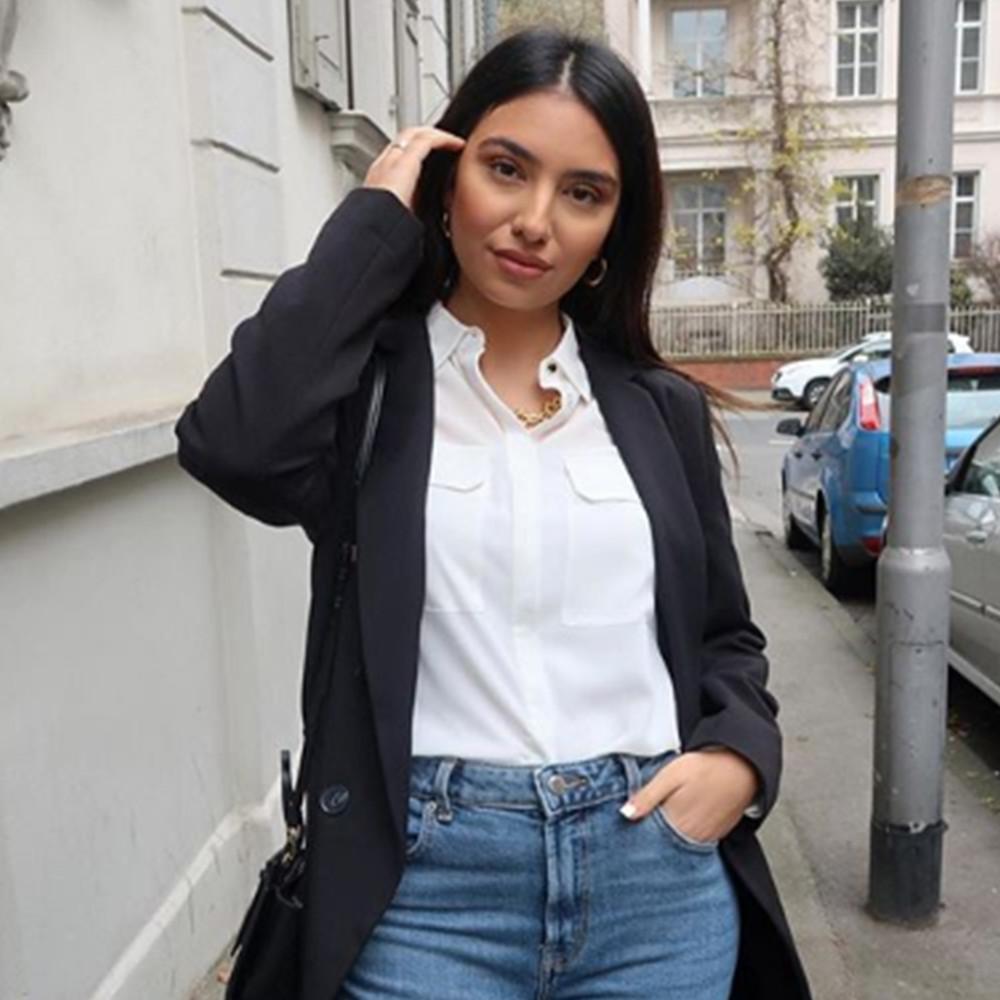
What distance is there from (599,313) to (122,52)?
1.80 meters

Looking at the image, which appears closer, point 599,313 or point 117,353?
point 599,313

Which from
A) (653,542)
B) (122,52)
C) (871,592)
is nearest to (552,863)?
(653,542)

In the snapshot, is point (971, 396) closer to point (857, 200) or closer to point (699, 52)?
point (857, 200)

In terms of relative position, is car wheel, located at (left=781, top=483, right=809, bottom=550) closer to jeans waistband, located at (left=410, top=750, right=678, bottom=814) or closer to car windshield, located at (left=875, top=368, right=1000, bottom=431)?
car windshield, located at (left=875, top=368, right=1000, bottom=431)

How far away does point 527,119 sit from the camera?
1.50 meters

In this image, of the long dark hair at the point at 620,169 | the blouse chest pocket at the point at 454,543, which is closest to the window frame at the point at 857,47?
the long dark hair at the point at 620,169

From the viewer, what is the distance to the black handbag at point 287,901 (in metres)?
1.44

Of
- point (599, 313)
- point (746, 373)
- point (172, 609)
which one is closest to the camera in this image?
point (599, 313)

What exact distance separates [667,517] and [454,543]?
11.1 inches

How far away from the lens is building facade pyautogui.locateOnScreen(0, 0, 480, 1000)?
7.86 ft

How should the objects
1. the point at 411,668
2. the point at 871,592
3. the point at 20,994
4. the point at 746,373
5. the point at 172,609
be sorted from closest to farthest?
the point at 411,668
the point at 20,994
the point at 172,609
the point at 871,592
the point at 746,373

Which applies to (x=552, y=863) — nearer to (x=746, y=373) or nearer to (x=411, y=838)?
(x=411, y=838)

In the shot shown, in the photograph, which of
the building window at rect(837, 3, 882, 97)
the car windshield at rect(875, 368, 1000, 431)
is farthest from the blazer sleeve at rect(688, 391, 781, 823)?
the building window at rect(837, 3, 882, 97)

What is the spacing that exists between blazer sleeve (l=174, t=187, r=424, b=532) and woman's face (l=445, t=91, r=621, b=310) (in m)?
0.10
